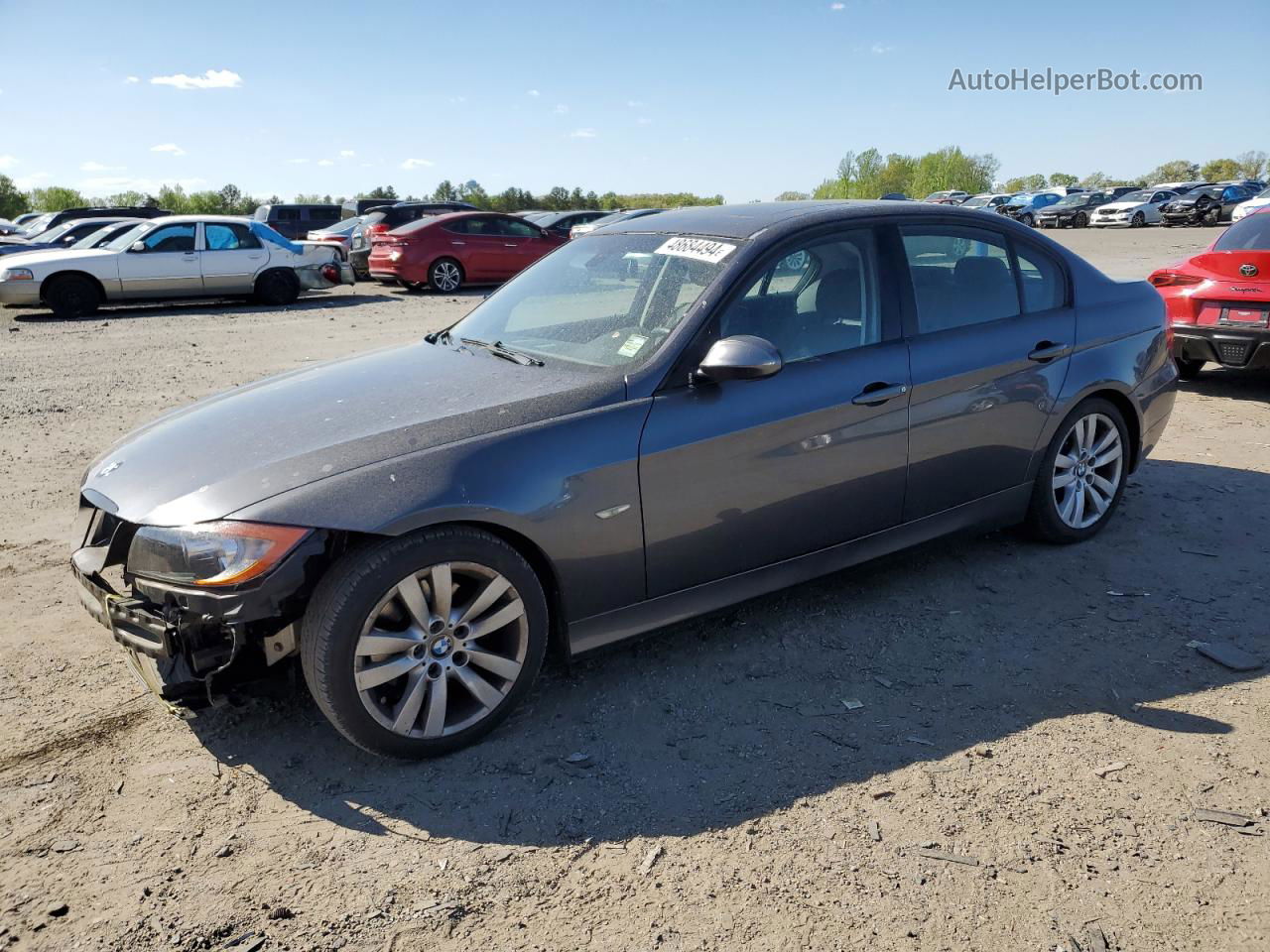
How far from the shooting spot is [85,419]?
307 inches

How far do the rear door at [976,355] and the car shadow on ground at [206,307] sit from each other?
533 inches

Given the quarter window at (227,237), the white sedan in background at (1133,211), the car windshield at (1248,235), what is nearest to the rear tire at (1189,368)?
the car windshield at (1248,235)

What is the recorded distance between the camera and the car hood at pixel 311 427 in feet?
9.90

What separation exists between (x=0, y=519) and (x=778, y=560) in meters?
4.42

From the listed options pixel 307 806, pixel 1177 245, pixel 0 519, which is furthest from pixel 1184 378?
pixel 1177 245

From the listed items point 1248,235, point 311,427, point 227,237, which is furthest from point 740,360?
point 227,237

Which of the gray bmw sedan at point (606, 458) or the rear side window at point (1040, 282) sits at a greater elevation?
the rear side window at point (1040, 282)

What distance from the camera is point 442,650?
3.08 metres

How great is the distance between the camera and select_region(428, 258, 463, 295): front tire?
60.9 feet

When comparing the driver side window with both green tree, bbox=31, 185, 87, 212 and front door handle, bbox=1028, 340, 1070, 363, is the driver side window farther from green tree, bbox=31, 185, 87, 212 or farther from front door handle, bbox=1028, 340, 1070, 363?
green tree, bbox=31, 185, 87, 212

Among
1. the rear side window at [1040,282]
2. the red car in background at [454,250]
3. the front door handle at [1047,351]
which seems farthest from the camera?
the red car in background at [454,250]

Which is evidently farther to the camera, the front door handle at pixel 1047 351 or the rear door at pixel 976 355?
the front door handle at pixel 1047 351

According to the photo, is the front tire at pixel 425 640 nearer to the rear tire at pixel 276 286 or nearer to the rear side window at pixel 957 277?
the rear side window at pixel 957 277

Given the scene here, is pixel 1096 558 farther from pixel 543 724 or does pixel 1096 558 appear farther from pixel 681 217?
pixel 543 724
